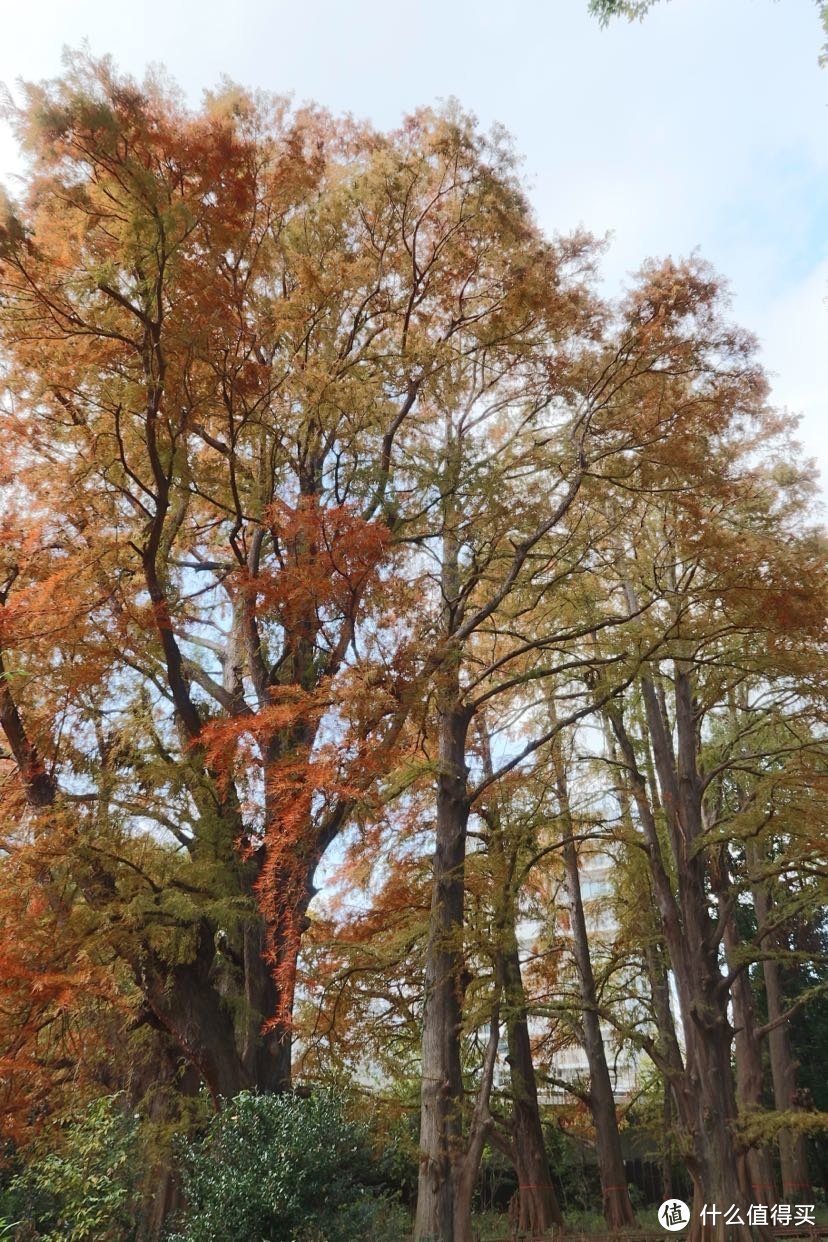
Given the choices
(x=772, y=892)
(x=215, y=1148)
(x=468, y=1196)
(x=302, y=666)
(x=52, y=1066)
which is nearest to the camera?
(x=215, y=1148)

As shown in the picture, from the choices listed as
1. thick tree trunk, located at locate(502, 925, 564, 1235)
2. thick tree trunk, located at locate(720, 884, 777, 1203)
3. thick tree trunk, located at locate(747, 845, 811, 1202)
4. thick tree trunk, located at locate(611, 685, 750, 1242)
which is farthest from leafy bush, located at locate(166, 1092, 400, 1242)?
thick tree trunk, located at locate(747, 845, 811, 1202)

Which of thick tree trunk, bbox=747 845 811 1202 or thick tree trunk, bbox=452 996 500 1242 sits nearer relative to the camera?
thick tree trunk, bbox=452 996 500 1242

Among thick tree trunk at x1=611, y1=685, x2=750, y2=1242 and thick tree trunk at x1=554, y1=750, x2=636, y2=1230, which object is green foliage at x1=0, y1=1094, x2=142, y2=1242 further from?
thick tree trunk at x1=554, y1=750, x2=636, y2=1230

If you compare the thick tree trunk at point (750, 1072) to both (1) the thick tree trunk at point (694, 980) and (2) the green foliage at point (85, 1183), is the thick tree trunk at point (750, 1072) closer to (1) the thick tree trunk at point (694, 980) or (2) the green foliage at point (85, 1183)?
(1) the thick tree trunk at point (694, 980)

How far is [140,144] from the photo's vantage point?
5707 mm

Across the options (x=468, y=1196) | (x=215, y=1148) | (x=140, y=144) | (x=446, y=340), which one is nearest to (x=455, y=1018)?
(x=468, y=1196)

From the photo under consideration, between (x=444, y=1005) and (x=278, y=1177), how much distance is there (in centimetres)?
221

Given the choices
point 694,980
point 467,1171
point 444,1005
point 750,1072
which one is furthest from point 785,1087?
point 467,1171

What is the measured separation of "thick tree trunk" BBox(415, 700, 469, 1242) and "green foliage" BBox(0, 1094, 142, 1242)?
2.18 metres

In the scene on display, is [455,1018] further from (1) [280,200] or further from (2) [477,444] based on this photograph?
(1) [280,200]

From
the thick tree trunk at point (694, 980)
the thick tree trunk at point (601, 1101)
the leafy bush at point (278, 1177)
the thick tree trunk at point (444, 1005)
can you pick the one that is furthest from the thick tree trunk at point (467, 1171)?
the thick tree trunk at point (601, 1101)

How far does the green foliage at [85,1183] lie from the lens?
20.3ft

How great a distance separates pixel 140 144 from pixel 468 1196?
7.53 metres

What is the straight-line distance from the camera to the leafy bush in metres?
5.10
